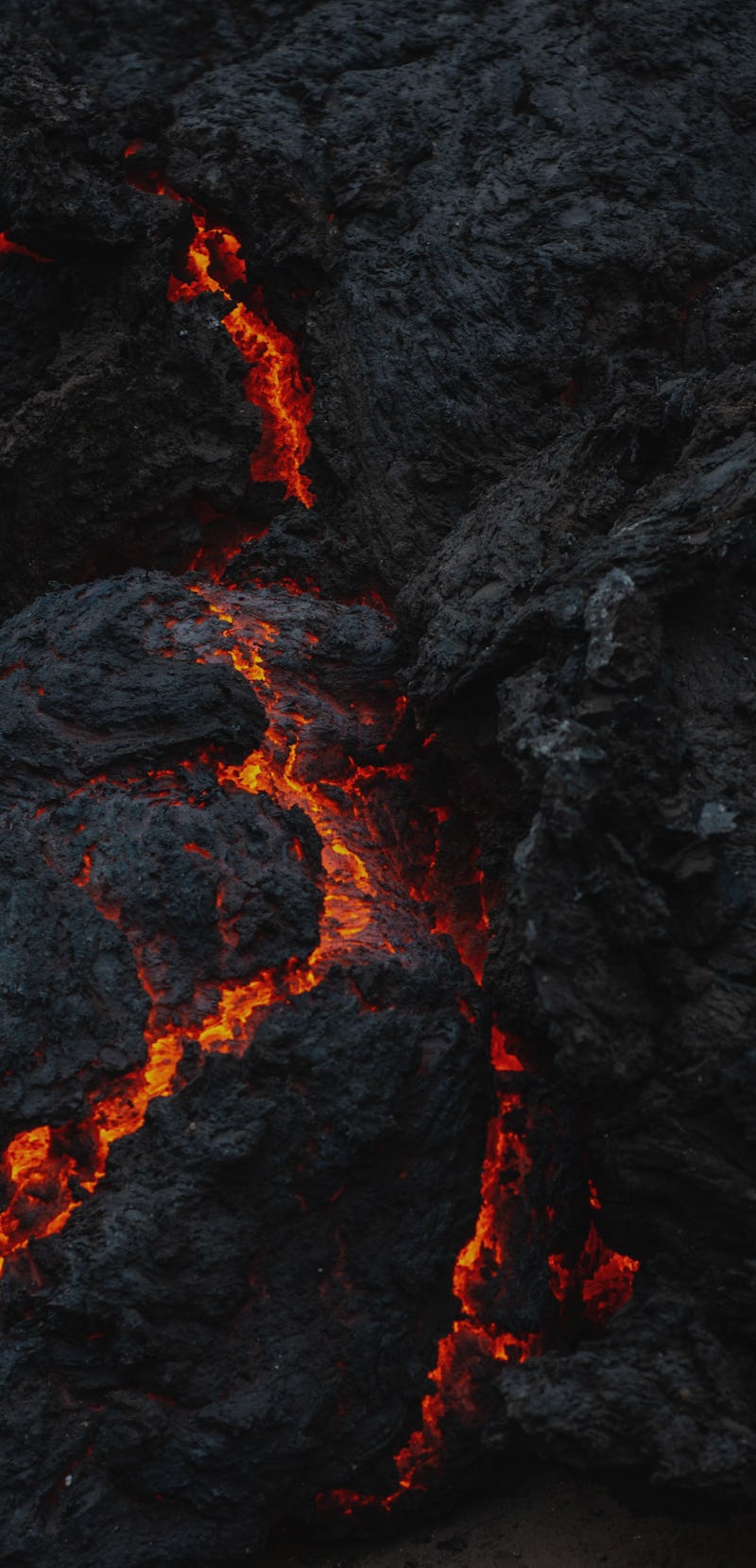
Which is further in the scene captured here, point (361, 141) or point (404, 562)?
point (361, 141)

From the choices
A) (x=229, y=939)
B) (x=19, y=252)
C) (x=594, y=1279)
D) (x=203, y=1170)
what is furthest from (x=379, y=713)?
(x=19, y=252)

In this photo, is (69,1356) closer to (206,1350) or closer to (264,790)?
(206,1350)

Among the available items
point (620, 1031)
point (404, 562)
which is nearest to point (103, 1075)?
point (620, 1031)

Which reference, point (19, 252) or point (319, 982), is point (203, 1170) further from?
point (19, 252)

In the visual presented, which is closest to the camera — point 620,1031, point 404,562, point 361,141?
point 620,1031

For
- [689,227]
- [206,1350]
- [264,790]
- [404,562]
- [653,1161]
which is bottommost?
[206,1350]
